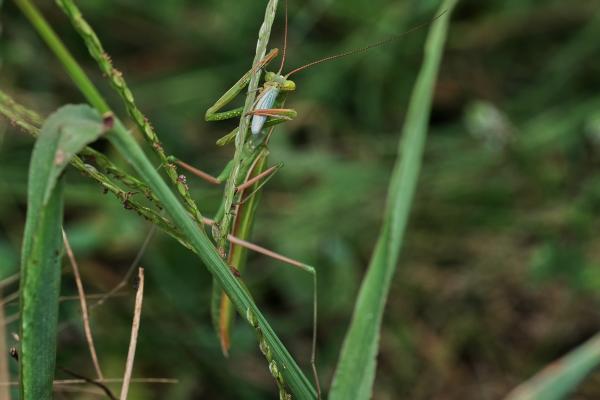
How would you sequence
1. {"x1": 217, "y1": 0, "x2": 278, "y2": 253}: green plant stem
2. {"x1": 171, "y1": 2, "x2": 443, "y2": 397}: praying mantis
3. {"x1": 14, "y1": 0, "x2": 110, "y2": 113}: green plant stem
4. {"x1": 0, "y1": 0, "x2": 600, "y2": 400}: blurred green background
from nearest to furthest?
{"x1": 14, "y1": 0, "x2": 110, "y2": 113}: green plant stem < {"x1": 217, "y1": 0, "x2": 278, "y2": 253}: green plant stem < {"x1": 171, "y1": 2, "x2": 443, "y2": 397}: praying mantis < {"x1": 0, "y1": 0, "x2": 600, "y2": 400}: blurred green background

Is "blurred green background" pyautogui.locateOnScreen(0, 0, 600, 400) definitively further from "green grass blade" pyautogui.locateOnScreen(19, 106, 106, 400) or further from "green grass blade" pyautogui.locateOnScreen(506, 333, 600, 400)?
"green grass blade" pyautogui.locateOnScreen(506, 333, 600, 400)

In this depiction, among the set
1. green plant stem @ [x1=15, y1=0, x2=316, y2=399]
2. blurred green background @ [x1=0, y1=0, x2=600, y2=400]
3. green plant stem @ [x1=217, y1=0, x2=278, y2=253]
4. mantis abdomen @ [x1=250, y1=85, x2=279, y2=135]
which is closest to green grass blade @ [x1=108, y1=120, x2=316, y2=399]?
green plant stem @ [x1=15, y1=0, x2=316, y2=399]

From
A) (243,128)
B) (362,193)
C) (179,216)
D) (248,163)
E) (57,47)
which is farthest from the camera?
(362,193)

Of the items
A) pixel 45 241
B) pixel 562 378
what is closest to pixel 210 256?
pixel 45 241

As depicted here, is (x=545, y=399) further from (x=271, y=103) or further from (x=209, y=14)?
(x=209, y=14)

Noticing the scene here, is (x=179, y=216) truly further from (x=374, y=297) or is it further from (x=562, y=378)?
(x=562, y=378)

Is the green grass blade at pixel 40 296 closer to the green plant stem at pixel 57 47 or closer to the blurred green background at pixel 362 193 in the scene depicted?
the green plant stem at pixel 57 47
